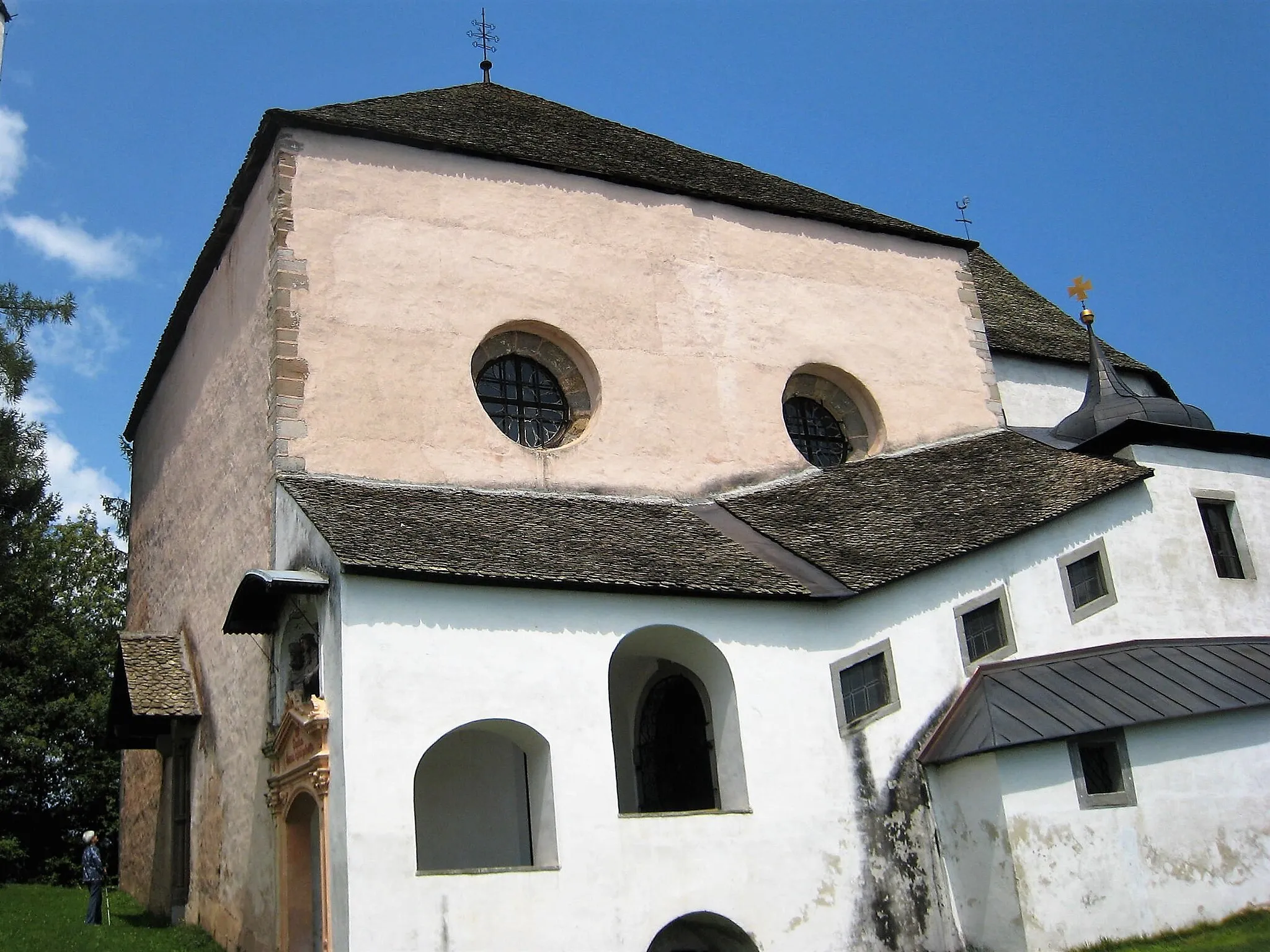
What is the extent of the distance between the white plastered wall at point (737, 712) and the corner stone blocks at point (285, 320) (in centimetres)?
279

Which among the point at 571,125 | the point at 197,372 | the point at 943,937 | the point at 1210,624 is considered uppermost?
the point at 571,125

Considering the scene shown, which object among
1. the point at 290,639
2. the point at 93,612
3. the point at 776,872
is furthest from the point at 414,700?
the point at 93,612

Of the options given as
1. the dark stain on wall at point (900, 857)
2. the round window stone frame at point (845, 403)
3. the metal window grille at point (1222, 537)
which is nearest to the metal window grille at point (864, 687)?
the dark stain on wall at point (900, 857)

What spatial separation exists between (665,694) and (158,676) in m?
6.29

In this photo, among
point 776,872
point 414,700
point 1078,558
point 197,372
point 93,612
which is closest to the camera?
point 414,700

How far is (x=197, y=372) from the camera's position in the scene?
1553 centimetres

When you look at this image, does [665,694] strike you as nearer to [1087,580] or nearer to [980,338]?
[1087,580]

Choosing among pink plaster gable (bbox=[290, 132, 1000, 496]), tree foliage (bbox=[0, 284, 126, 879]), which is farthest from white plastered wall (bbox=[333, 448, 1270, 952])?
tree foliage (bbox=[0, 284, 126, 879])

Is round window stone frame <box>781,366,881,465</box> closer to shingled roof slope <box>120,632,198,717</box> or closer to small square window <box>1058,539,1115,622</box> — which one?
small square window <box>1058,539,1115,622</box>

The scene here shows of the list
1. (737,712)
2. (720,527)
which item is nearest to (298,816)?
(737,712)

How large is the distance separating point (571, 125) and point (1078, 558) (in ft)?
28.3

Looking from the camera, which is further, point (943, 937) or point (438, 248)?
point (438, 248)

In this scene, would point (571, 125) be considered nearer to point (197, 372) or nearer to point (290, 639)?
point (197, 372)

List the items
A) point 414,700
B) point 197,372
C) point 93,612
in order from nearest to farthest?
1. point 414,700
2. point 197,372
3. point 93,612
